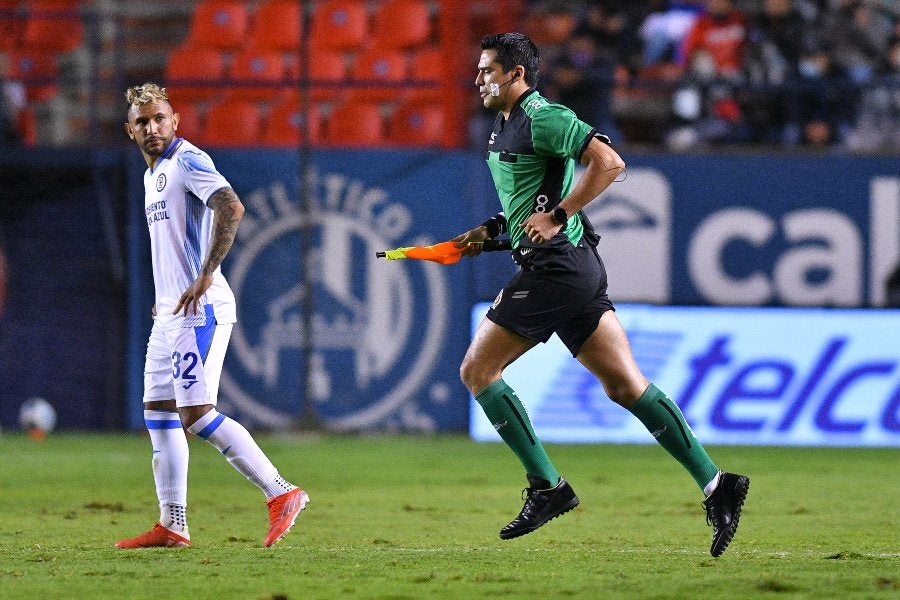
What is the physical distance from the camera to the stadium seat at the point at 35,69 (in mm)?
15508

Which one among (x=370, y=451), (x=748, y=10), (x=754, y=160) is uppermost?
(x=748, y=10)

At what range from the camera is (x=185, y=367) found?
22.1ft

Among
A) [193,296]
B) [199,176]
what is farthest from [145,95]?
[193,296]

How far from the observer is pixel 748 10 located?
14992 mm

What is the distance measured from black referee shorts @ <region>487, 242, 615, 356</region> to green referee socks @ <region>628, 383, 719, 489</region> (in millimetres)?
377

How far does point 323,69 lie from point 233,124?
1170mm

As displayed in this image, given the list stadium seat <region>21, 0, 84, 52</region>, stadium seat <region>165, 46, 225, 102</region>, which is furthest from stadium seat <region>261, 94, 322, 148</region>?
stadium seat <region>21, 0, 84, 52</region>

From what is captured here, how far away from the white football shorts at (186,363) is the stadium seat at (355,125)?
8.28 meters

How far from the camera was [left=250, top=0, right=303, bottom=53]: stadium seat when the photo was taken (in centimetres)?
1589

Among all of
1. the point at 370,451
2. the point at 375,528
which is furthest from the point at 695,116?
the point at 375,528

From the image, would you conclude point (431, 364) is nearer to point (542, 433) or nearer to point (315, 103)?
point (542, 433)

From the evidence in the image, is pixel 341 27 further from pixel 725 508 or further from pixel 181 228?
pixel 725 508

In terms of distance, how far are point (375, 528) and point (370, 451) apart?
4.85m

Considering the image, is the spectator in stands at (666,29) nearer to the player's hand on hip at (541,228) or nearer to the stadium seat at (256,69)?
the stadium seat at (256,69)
